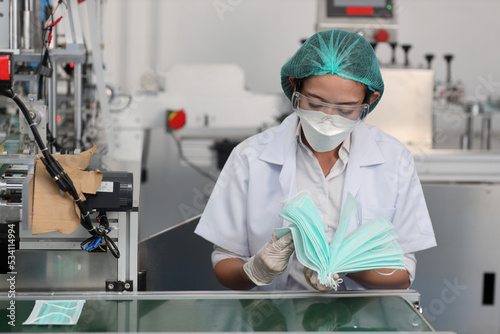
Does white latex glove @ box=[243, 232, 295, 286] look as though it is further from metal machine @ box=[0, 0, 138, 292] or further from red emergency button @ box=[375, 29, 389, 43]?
red emergency button @ box=[375, 29, 389, 43]

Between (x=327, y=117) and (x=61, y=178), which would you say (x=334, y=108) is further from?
(x=61, y=178)

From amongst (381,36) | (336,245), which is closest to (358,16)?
(381,36)

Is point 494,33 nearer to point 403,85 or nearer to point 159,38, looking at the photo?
point 403,85

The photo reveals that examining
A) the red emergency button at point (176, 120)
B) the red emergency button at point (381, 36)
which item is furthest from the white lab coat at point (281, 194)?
the red emergency button at point (381, 36)

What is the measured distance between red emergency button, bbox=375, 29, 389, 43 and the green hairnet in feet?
4.06

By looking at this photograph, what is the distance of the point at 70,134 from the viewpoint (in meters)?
1.79

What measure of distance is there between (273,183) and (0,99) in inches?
39.1

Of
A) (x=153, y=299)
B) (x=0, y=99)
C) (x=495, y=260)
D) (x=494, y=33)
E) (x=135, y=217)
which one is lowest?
(x=495, y=260)

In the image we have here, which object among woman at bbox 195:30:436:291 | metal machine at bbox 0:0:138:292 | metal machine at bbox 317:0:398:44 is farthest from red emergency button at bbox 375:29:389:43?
metal machine at bbox 0:0:138:292

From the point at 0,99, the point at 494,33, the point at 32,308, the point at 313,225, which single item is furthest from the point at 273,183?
the point at 494,33

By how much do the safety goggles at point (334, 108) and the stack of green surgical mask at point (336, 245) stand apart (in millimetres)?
210

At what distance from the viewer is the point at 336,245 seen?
0.91 m

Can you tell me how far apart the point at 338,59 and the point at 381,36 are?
1337 mm

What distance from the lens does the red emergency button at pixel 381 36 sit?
230 centimetres
